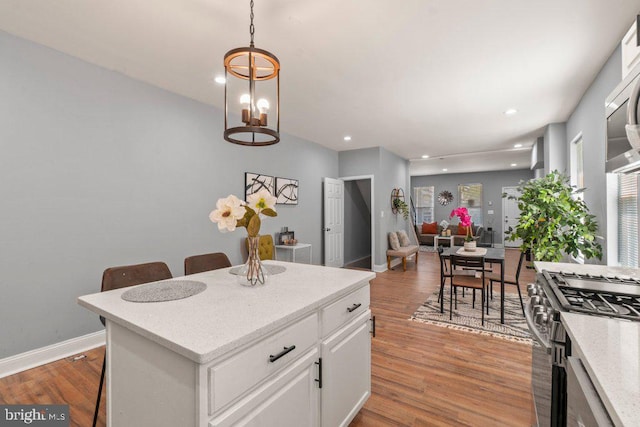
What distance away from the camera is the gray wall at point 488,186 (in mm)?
9973

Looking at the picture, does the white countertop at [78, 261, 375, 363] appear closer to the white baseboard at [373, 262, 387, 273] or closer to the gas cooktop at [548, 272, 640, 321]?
the gas cooktop at [548, 272, 640, 321]

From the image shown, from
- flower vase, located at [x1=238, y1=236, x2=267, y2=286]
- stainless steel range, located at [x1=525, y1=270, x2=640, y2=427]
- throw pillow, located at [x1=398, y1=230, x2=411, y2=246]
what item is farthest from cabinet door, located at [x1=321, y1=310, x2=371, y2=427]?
throw pillow, located at [x1=398, y1=230, x2=411, y2=246]

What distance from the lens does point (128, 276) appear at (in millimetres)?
1748

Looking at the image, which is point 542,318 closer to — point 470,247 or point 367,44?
point 367,44

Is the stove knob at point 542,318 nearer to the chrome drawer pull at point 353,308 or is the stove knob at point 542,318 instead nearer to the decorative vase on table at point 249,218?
the chrome drawer pull at point 353,308

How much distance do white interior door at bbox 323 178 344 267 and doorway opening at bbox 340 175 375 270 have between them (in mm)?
425

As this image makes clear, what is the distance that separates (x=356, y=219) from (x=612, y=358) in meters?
6.87

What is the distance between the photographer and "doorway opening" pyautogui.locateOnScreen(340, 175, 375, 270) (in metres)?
6.98

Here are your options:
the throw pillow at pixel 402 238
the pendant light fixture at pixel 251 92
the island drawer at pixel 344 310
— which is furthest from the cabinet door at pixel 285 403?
the throw pillow at pixel 402 238

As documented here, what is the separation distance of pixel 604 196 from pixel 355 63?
269 cm

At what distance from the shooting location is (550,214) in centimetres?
314

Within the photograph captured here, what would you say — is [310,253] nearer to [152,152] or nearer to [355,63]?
[152,152]

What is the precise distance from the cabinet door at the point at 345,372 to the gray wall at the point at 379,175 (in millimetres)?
4419

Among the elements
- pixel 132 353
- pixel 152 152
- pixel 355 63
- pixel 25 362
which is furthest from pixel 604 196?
pixel 25 362
